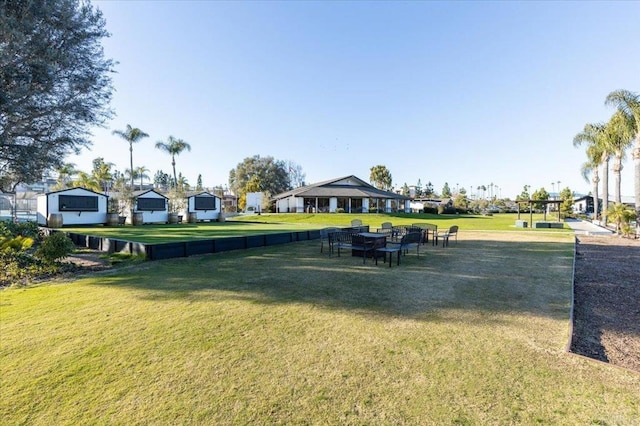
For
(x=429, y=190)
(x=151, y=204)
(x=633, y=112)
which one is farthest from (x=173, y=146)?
(x=429, y=190)

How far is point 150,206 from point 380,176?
162ft

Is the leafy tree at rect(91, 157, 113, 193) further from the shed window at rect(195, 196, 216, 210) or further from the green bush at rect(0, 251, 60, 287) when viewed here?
the green bush at rect(0, 251, 60, 287)

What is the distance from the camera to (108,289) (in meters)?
6.64

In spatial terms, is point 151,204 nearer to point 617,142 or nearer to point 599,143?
point 617,142

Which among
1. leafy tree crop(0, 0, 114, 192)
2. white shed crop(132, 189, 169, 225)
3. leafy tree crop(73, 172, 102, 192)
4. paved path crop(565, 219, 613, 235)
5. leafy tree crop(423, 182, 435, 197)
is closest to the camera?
leafy tree crop(0, 0, 114, 192)


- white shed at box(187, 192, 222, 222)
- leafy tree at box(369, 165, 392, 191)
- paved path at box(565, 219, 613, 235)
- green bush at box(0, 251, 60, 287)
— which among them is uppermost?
leafy tree at box(369, 165, 392, 191)

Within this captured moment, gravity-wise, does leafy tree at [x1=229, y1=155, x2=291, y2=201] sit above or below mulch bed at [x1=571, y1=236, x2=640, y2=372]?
above

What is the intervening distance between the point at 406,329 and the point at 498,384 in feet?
4.80

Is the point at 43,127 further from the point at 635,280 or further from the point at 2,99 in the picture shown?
the point at 635,280

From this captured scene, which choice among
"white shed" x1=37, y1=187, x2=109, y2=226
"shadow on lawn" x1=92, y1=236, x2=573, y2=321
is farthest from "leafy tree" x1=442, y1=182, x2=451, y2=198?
"shadow on lawn" x1=92, y1=236, x2=573, y2=321

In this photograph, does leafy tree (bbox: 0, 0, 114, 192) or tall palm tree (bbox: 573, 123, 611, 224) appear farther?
tall palm tree (bbox: 573, 123, 611, 224)

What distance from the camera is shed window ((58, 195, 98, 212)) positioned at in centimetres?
2152

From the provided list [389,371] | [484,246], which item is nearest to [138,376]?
[389,371]

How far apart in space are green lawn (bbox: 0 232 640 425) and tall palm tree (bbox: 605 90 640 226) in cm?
1945
